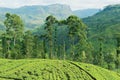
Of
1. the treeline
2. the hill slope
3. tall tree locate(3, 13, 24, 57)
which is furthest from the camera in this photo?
tall tree locate(3, 13, 24, 57)

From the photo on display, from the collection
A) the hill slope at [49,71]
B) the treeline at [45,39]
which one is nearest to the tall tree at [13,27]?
the treeline at [45,39]

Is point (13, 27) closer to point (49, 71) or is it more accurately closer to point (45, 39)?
point (45, 39)

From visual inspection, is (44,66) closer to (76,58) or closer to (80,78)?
(80,78)

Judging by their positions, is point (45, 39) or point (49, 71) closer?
point (49, 71)

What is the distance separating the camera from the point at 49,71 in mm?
78500

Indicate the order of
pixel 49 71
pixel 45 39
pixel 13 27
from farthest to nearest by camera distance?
1. pixel 45 39
2. pixel 13 27
3. pixel 49 71

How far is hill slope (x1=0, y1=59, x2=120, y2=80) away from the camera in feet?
248

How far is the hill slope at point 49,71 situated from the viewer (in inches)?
2977

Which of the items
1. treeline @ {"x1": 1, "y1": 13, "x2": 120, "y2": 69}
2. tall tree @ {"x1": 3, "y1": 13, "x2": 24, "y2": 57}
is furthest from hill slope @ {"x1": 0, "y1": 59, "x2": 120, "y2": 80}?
tall tree @ {"x1": 3, "y1": 13, "x2": 24, "y2": 57}

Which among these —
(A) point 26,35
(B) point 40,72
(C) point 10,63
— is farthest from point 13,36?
(B) point 40,72

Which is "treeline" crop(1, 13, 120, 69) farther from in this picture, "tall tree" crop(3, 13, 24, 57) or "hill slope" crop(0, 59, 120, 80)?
"hill slope" crop(0, 59, 120, 80)

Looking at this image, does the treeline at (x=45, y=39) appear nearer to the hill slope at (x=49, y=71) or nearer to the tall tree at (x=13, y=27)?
the tall tree at (x=13, y=27)

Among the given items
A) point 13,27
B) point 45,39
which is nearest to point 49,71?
point 13,27

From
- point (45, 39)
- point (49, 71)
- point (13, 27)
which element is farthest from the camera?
point (45, 39)
